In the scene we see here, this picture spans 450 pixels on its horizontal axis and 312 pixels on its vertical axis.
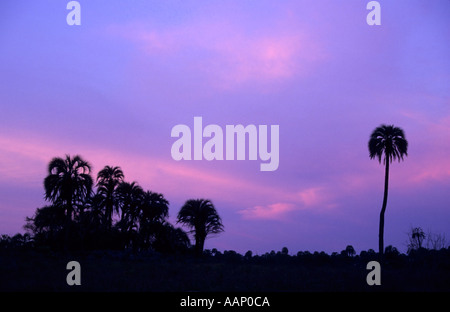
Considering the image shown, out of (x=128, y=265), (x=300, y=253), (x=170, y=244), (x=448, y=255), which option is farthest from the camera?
(x=170, y=244)

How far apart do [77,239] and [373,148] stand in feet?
103

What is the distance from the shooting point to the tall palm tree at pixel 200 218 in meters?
44.9

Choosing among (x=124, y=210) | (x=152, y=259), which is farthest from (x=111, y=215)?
(x=152, y=259)

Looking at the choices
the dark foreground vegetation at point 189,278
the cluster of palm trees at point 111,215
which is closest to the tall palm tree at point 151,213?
the cluster of palm trees at point 111,215

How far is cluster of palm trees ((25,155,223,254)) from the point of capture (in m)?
41.8

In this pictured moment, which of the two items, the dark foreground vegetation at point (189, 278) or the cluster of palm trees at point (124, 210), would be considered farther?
the cluster of palm trees at point (124, 210)

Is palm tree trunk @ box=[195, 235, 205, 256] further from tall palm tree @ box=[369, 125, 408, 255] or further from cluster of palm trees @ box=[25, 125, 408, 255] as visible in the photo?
tall palm tree @ box=[369, 125, 408, 255]

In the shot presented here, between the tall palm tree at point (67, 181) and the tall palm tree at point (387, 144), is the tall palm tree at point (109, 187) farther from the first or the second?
the tall palm tree at point (387, 144)

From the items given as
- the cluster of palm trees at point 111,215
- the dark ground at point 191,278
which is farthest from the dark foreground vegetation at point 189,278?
the cluster of palm trees at point 111,215

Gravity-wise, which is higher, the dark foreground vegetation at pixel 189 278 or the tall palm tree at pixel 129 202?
the tall palm tree at pixel 129 202

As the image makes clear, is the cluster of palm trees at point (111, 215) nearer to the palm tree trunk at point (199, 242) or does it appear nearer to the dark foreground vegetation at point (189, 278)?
the palm tree trunk at point (199, 242)

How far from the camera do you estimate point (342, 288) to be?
65.2 ft
